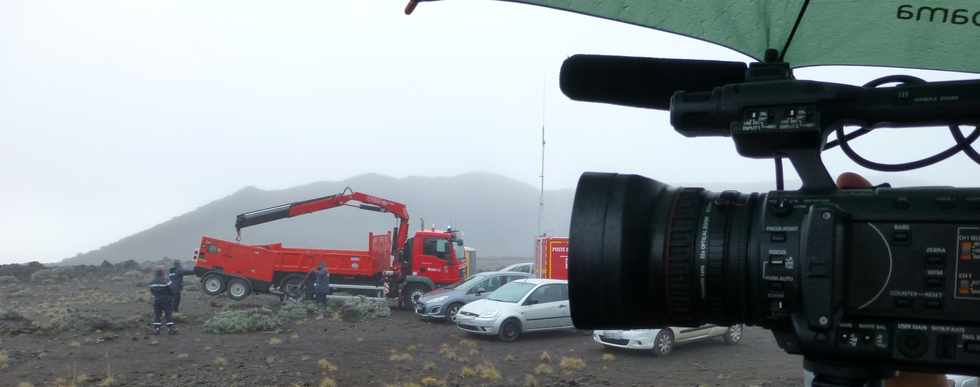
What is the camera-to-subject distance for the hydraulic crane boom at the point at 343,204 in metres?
20.4

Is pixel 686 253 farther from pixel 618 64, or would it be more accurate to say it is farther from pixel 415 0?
pixel 415 0

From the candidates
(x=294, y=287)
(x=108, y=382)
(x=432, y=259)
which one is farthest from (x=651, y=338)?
(x=294, y=287)

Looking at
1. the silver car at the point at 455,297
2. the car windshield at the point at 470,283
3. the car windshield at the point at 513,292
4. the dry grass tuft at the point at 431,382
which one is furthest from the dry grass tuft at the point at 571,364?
the car windshield at the point at 470,283

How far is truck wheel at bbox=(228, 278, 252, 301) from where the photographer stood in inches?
774

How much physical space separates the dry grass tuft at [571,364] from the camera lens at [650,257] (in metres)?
9.63

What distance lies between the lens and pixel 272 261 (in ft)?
64.2

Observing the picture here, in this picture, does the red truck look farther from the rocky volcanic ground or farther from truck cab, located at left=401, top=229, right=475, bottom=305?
the rocky volcanic ground

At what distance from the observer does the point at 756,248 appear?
154cm

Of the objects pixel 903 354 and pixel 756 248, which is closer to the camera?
pixel 903 354

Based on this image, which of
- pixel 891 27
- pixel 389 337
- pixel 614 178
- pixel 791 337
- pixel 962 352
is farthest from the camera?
pixel 389 337

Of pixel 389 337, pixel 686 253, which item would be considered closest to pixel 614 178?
pixel 686 253

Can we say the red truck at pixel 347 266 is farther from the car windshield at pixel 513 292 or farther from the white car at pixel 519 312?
the white car at pixel 519 312

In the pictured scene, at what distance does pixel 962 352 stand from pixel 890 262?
0.18 m

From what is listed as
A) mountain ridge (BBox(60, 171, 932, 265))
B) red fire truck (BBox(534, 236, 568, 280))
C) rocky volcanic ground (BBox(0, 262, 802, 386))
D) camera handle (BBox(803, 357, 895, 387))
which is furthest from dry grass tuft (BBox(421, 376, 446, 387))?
mountain ridge (BBox(60, 171, 932, 265))
